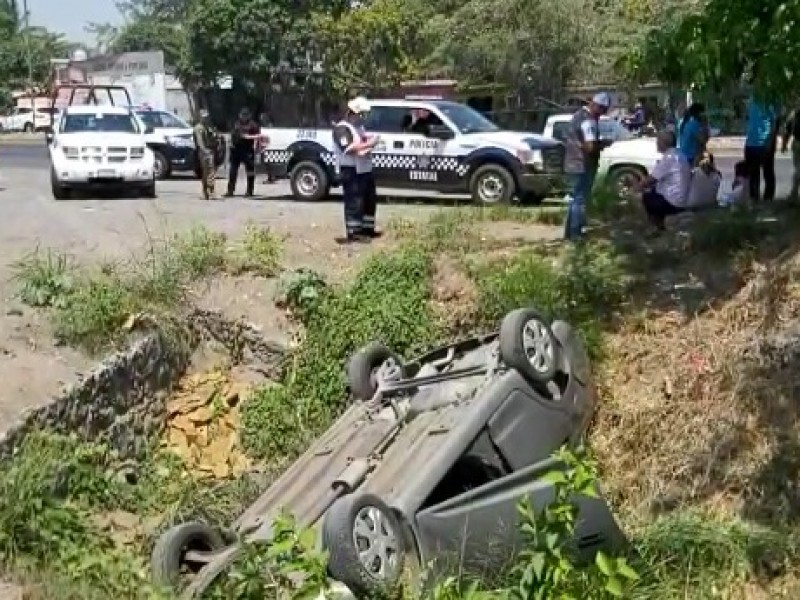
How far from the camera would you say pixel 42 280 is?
412 inches

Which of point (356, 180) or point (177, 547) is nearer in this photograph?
point (177, 547)

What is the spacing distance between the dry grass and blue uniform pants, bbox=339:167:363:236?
159 inches

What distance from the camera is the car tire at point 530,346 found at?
26.4 feet

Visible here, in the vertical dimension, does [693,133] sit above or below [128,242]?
above

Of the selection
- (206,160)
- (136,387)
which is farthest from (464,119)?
(136,387)

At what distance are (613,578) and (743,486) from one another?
148 inches

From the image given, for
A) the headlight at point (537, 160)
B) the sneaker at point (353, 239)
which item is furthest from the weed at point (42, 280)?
the headlight at point (537, 160)

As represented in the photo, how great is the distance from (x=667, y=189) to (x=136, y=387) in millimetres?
5204

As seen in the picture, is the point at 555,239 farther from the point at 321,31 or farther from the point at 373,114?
the point at 321,31

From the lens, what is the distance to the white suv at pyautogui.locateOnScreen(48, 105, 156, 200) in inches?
807

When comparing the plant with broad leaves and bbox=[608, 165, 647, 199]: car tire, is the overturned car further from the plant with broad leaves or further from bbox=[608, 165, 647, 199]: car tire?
bbox=[608, 165, 647, 199]: car tire

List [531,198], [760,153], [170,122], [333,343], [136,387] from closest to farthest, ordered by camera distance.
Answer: [136,387], [333,343], [760,153], [531,198], [170,122]

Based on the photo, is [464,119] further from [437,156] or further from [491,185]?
[491,185]

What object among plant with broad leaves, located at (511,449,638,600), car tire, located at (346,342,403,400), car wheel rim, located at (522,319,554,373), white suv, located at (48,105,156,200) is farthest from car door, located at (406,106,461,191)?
plant with broad leaves, located at (511,449,638,600)
